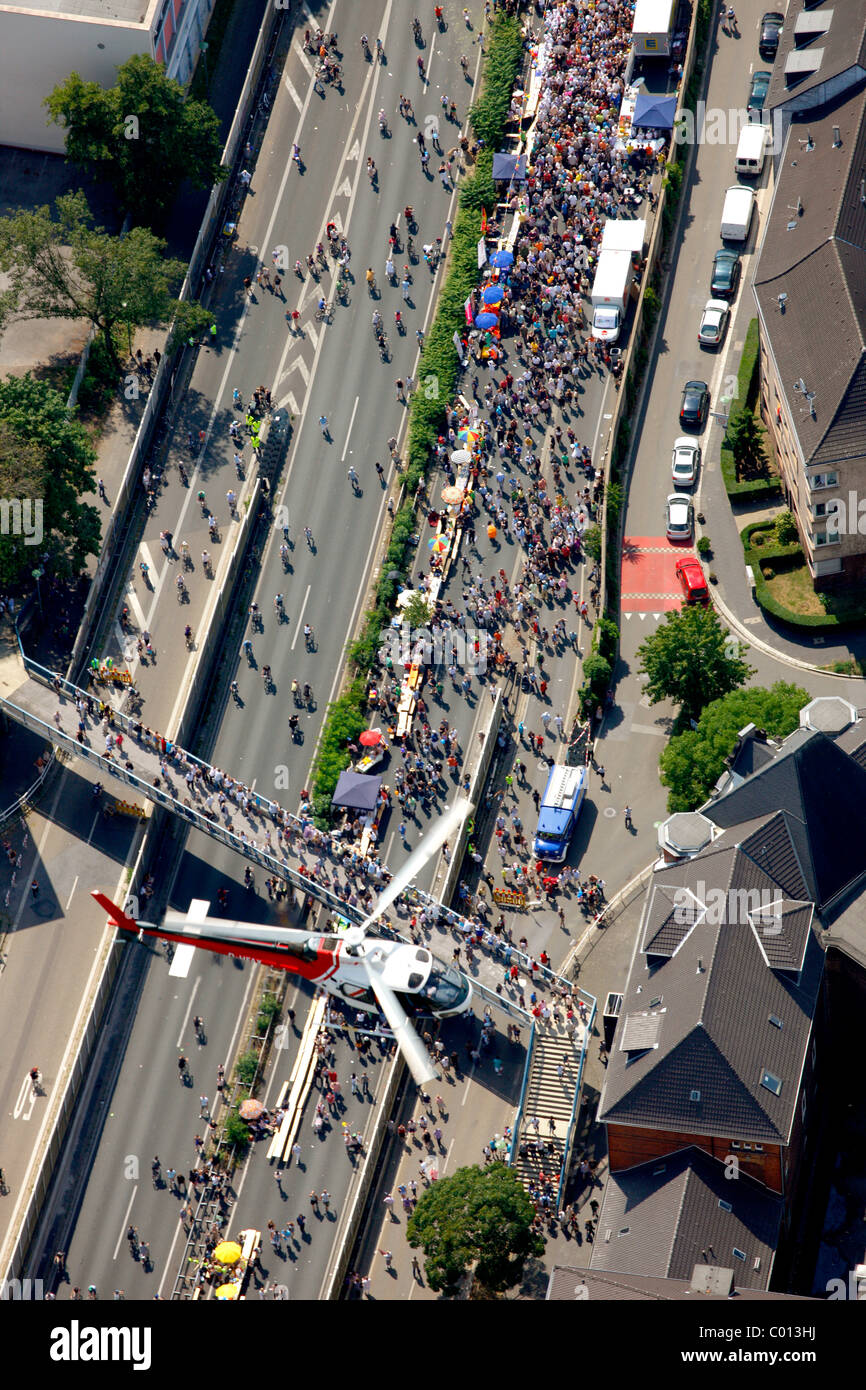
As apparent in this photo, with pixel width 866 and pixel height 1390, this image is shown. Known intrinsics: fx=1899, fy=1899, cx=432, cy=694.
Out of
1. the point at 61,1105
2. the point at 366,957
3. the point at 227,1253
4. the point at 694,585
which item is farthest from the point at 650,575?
the point at 227,1253

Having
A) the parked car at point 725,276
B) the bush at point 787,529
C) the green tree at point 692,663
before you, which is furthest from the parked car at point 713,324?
the green tree at point 692,663

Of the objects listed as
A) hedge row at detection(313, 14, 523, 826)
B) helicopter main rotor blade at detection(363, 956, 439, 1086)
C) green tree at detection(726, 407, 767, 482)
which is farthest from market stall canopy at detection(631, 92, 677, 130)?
helicopter main rotor blade at detection(363, 956, 439, 1086)

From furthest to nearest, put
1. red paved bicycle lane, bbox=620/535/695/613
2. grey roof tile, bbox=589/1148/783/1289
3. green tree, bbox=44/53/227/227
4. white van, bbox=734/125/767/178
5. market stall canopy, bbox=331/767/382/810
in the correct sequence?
white van, bbox=734/125/767/178 → green tree, bbox=44/53/227/227 → red paved bicycle lane, bbox=620/535/695/613 → market stall canopy, bbox=331/767/382/810 → grey roof tile, bbox=589/1148/783/1289

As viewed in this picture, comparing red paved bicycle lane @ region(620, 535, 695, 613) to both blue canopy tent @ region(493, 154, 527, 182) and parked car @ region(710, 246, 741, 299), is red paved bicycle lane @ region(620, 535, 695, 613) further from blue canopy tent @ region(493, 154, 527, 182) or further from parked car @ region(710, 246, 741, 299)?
blue canopy tent @ region(493, 154, 527, 182)

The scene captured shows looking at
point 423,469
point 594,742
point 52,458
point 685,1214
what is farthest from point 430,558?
point 685,1214

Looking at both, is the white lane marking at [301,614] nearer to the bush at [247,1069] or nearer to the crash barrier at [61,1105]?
the crash barrier at [61,1105]
